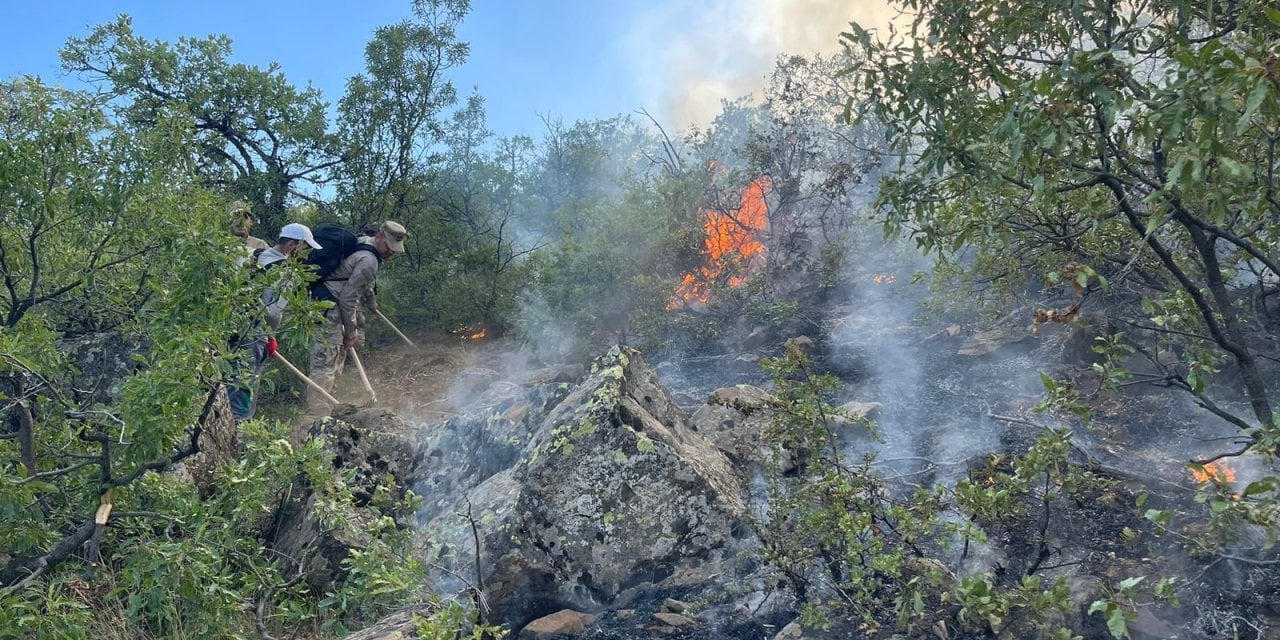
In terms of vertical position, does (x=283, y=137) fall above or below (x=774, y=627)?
above

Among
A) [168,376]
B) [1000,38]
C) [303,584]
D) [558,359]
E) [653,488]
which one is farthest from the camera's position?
[558,359]

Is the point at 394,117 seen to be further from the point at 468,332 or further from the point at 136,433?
the point at 136,433

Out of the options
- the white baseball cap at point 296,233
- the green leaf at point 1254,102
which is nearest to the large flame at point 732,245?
the white baseball cap at point 296,233

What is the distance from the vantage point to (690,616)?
3746mm

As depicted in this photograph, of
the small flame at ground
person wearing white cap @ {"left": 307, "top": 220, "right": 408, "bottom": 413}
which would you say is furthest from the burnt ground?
person wearing white cap @ {"left": 307, "top": 220, "right": 408, "bottom": 413}

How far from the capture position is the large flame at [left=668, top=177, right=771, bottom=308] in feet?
34.0

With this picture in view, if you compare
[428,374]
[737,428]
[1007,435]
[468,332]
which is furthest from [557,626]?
[468,332]

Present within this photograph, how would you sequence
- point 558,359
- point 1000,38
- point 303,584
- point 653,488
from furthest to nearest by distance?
point 558,359, point 653,488, point 303,584, point 1000,38

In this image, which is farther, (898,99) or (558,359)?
(558,359)

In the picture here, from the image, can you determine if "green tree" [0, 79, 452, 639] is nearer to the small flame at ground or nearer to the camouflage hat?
the camouflage hat

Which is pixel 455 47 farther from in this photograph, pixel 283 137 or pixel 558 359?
pixel 558 359

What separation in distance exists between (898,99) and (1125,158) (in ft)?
3.06

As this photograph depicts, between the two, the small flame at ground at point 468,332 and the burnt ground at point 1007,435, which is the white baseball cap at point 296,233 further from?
the small flame at ground at point 468,332

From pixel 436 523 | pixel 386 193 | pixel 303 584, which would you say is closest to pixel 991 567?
pixel 436 523
